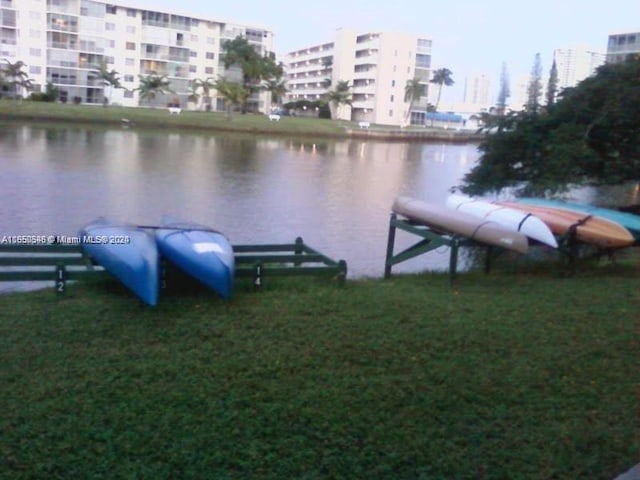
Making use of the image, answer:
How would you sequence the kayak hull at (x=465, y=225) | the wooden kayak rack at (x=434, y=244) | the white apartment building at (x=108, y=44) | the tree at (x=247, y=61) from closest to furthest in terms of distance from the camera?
the wooden kayak rack at (x=434, y=244) < the kayak hull at (x=465, y=225) < the white apartment building at (x=108, y=44) < the tree at (x=247, y=61)

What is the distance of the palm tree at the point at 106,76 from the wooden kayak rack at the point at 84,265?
223 feet

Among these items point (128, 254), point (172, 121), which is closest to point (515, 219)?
point (128, 254)

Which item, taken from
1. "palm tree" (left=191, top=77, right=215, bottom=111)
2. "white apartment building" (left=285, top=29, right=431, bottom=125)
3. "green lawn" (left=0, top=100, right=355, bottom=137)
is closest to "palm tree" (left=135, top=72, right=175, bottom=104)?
"palm tree" (left=191, top=77, right=215, bottom=111)

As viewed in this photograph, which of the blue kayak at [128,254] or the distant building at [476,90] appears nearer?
the blue kayak at [128,254]

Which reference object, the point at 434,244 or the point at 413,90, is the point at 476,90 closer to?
the point at 413,90

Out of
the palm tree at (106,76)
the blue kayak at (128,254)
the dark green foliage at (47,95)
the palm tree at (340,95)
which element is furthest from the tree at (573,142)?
the palm tree at (340,95)

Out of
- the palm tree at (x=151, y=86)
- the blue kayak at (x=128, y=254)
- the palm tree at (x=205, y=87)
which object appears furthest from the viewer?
the palm tree at (x=205, y=87)

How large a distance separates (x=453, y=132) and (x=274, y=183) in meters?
57.6

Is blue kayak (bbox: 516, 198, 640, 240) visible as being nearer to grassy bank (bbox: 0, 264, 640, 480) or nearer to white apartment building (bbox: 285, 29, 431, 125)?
grassy bank (bbox: 0, 264, 640, 480)

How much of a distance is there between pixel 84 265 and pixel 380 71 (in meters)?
86.3

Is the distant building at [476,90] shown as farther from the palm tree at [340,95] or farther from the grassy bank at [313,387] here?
the grassy bank at [313,387]

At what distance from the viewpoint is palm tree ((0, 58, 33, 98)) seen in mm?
66812

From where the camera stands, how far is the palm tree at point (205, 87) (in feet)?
257

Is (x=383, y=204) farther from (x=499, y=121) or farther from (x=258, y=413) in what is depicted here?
(x=258, y=413)
